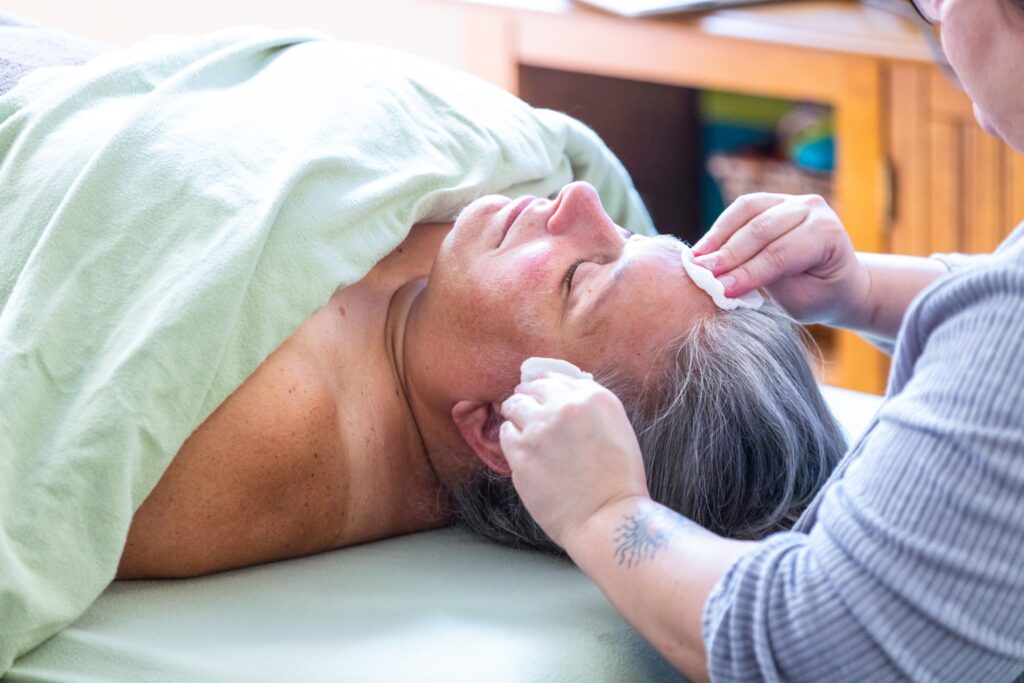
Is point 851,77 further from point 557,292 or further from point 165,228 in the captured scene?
point 165,228

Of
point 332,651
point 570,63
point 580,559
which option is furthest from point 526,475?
point 570,63

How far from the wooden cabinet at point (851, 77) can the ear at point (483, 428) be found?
1.60 metres

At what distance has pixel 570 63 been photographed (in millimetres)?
2852

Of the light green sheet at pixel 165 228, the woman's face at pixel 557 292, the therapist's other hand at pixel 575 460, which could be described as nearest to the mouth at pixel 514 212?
the woman's face at pixel 557 292

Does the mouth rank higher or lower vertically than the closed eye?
higher

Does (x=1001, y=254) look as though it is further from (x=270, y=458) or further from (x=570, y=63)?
(x=570, y=63)

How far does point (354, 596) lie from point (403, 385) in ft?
0.92

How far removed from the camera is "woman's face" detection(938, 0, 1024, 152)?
0.94m

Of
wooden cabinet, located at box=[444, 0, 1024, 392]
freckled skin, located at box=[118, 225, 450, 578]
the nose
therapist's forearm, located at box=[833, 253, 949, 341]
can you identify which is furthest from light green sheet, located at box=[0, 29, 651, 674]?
wooden cabinet, located at box=[444, 0, 1024, 392]

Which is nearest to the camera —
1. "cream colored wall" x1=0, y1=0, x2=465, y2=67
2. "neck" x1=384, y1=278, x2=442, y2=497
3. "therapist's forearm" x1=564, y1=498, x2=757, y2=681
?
"therapist's forearm" x1=564, y1=498, x2=757, y2=681

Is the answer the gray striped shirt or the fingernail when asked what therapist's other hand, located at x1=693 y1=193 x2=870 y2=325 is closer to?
the fingernail

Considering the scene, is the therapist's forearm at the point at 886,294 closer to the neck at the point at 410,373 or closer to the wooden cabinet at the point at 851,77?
the neck at the point at 410,373

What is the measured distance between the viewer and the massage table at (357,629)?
1091mm

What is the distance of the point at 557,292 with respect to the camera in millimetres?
1327
